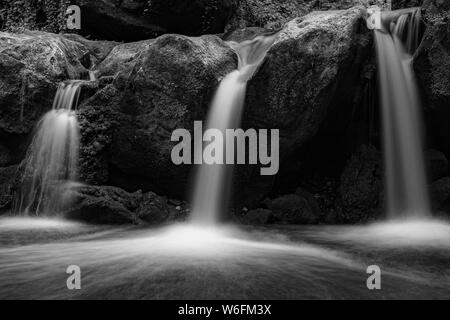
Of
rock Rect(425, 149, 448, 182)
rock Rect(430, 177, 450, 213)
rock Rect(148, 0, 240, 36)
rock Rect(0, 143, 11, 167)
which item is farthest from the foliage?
rock Rect(430, 177, 450, 213)

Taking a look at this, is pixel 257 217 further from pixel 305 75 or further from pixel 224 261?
pixel 224 261

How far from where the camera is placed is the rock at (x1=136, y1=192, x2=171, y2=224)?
22.4 ft

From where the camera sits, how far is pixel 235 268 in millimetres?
3736

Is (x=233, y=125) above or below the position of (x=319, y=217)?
above

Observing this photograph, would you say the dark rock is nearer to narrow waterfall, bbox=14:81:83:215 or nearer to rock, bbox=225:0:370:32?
narrow waterfall, bbox=14:81:83:215

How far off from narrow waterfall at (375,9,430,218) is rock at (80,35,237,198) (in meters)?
3.06

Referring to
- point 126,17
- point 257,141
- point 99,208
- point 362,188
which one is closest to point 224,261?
point 257,141

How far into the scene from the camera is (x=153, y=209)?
22.7 ft

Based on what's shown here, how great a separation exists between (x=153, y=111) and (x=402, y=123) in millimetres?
4707
